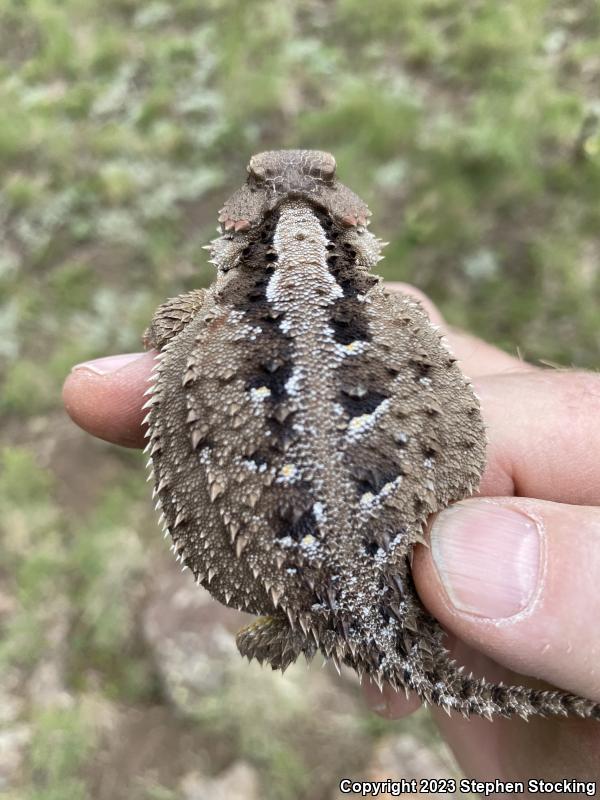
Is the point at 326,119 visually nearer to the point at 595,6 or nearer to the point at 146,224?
the point at 146,224

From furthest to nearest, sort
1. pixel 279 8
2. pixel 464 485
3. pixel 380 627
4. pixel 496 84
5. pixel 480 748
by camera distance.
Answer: pixel 279 8, pixel 496 84, pixel 480 748, pixel 464 485, pixel 380 627

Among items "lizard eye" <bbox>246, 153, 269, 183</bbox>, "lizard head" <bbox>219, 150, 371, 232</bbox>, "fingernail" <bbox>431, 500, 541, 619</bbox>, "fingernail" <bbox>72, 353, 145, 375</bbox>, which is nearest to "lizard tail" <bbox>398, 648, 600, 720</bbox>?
"fingernail" <bbox>431, 500, 541, 619</bbox>

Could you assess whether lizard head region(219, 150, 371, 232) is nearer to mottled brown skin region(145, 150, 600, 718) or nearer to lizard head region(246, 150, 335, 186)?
lizard head region(246, 150, 335, 186)

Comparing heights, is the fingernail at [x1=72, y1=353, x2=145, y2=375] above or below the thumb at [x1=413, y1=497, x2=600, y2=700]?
above

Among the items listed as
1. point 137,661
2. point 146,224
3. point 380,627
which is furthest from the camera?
point 146,224

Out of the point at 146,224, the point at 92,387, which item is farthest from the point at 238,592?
the point at 146,224

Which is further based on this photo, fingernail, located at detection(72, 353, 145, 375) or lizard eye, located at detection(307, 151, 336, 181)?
fingernail, located at detection(72, 353, 145, 375)

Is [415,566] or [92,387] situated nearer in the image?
[415,566]

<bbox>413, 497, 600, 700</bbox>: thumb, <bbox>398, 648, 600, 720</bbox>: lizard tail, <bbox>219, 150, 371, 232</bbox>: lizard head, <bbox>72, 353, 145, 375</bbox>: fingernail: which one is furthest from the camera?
<bbox>72, 353, 145, 375</bbox>: fingernail
